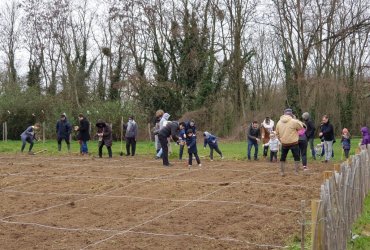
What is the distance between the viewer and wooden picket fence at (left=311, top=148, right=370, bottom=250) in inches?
204

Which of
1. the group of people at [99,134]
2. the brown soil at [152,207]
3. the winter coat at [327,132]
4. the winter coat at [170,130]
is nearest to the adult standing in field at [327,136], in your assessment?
the winter coat at [327,132]

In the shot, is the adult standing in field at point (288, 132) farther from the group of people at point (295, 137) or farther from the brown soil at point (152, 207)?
the brown soil at point (152, 207)

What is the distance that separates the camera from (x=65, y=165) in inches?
674

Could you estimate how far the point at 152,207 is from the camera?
947 cm

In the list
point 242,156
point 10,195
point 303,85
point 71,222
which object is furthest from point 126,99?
point 71,222

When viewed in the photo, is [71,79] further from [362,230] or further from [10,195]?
[362,230]

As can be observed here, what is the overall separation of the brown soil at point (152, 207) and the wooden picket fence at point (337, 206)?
71 centimetres

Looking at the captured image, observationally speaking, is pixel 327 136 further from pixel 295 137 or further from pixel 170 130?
pixel 170 130

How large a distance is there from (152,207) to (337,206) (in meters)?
3.81

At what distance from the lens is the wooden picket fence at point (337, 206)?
5188 mm

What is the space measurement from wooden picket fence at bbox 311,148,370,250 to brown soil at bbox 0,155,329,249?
28.0 inches

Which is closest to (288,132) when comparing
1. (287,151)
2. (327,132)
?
(287,151)

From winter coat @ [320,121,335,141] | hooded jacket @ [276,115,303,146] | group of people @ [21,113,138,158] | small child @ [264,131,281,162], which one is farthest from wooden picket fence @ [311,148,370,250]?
group of people @ [21,113,138,158]

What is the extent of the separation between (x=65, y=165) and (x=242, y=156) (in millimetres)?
6789
